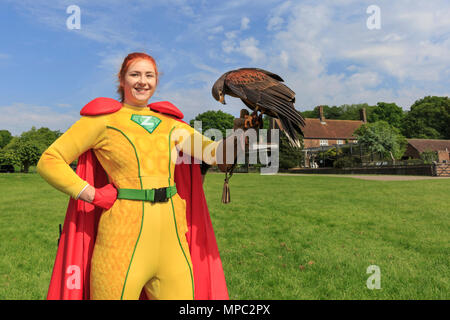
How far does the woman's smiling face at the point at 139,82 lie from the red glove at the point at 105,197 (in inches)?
27.2

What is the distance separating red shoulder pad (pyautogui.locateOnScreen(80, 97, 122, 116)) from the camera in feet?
7.32

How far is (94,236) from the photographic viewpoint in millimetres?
2322

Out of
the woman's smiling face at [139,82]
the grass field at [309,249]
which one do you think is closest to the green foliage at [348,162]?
the grass field at [309,249]

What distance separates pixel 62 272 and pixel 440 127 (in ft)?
234

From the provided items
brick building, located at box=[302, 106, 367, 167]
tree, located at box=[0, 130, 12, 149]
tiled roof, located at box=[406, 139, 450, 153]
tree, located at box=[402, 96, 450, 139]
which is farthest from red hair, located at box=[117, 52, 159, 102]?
tree, located at box=[0, 130, 12, 149]

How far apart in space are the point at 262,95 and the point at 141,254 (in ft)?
4.41

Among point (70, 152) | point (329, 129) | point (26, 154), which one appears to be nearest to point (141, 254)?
point (70, 152)

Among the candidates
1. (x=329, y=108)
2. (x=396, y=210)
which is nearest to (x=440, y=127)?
(x=329, y=108)

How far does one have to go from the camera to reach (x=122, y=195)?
2164mm

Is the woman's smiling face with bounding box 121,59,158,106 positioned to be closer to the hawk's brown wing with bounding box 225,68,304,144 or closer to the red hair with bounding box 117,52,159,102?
the red hair with bounding box 117,52,159,102

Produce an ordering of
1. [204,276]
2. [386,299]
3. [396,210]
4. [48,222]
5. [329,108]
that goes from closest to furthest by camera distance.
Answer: [204,276], [386,299], [48,222], [396,210], [329,108]

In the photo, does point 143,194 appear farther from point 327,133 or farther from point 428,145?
point 327,133
